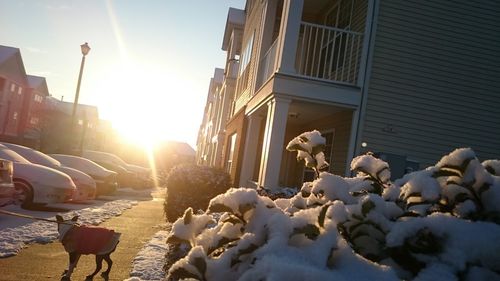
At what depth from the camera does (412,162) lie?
8.67 metres

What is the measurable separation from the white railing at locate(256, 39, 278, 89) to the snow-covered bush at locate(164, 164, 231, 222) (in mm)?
2710

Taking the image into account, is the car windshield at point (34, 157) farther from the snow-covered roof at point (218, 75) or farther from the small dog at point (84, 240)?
the snow-covered roof at point (218, 75)

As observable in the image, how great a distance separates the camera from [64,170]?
12930 mm

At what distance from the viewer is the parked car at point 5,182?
8648 millimetres

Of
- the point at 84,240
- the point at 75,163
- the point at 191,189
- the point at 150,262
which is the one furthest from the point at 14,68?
the point at 84,240

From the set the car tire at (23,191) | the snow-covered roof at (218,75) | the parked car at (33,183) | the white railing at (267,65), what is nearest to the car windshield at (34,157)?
the parked car at (33,183)

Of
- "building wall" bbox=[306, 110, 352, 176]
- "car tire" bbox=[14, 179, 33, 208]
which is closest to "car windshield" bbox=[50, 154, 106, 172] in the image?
"car tire" bbox=[14, 179, 33, 208]

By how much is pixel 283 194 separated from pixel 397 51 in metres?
4.21

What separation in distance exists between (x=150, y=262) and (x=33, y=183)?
6.04 metres

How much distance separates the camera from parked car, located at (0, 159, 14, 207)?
8.65 m

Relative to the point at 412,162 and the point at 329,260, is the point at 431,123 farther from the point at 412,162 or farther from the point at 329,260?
the point at 329,260

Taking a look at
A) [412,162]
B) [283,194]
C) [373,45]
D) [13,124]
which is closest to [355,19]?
[373,45]

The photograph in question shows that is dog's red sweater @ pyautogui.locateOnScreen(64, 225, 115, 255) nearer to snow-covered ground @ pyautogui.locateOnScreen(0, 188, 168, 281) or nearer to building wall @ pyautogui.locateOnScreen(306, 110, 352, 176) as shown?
snow-covered ground @ pyautogui.locateOnScreen(0, 188, 168, 281)

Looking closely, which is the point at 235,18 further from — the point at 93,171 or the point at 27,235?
the point at 27,235
